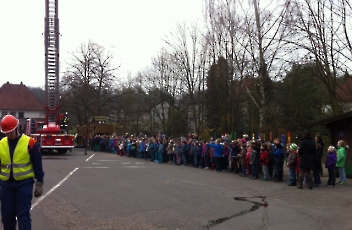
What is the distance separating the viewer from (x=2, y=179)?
6.09 m

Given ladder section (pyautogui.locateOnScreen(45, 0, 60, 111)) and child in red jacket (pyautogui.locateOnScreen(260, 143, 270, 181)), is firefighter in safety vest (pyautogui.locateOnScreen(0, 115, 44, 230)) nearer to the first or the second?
child in red jacket (pyautogui.locateOnScreen(260, 143, 270, 181))

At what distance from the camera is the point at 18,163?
20.0ft

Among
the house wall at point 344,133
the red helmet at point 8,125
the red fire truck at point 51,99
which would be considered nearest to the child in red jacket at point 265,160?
the house wall at point 344,133

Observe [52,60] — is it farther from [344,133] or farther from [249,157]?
[344,133]

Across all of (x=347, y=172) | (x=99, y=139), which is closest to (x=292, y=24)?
(x=347, y=172)

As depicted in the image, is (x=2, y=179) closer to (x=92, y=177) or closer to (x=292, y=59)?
(x=92, y=177)

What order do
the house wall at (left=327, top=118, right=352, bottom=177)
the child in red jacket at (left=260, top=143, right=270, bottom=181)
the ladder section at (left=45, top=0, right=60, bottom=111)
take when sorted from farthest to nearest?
the ladder section at (left=45, top=0, right=60, bottom=111) < the house wall at (left=327, top=118, right=352, bottom=177) < the child in red jacket at (left=260, top=143, right=270, bottom=181)

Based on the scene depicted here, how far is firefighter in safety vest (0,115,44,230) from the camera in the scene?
6.04 metres

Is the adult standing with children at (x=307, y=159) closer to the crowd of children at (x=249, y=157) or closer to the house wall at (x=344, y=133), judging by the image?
the crowd of children at (x=249, y=157)

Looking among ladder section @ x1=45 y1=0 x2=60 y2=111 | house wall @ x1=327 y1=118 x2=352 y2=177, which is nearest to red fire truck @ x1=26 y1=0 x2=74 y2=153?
ladder section @ x1=45 y1=0 x2=60 y2=111

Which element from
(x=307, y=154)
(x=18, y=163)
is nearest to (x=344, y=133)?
(x=307, y=154)

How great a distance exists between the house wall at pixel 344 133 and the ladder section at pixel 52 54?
19.9 meters

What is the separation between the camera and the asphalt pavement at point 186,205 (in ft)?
28.4

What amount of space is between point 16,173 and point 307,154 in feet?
34.5
